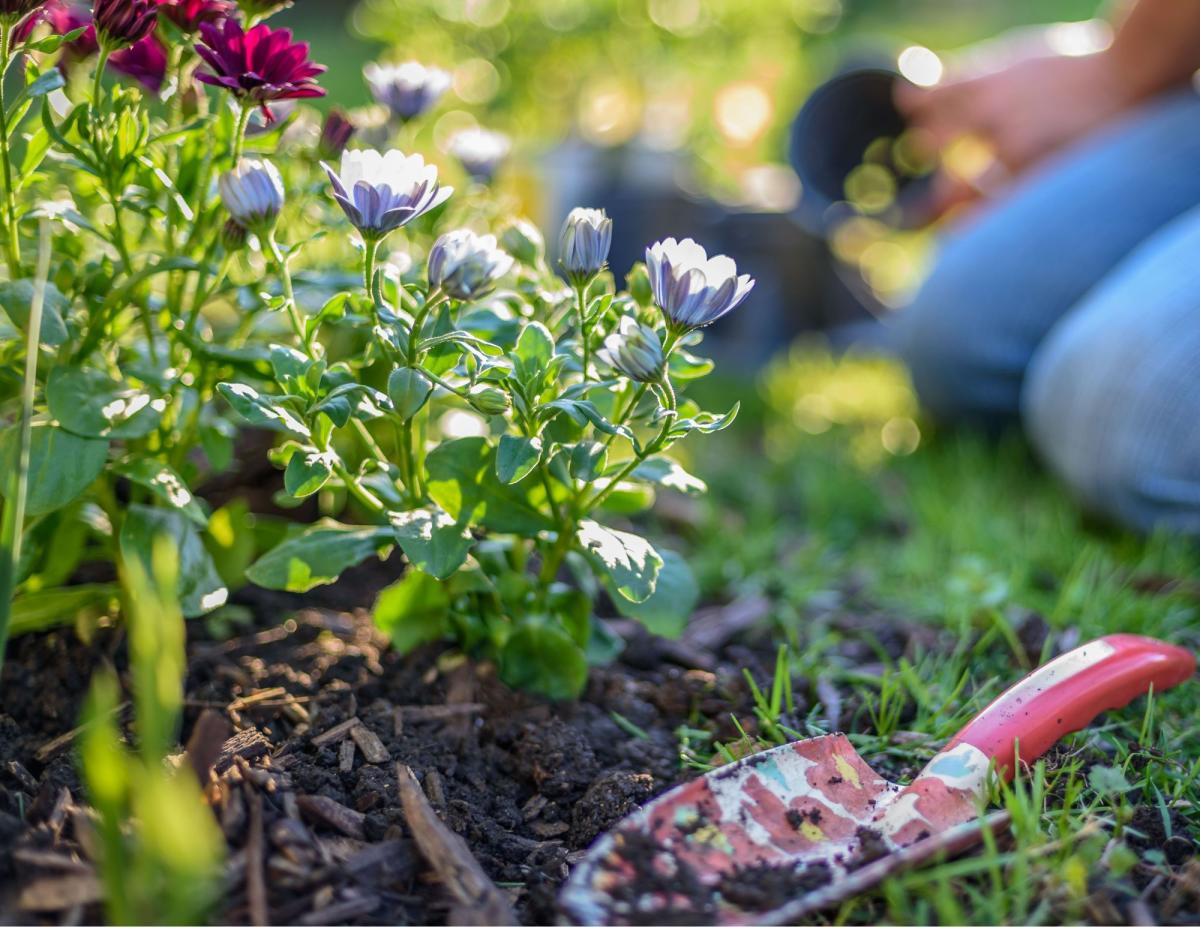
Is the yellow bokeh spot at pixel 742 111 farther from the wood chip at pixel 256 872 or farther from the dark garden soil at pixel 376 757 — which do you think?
the wood chip at pixel 256 872

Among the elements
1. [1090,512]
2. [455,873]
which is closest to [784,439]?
[1090,512]

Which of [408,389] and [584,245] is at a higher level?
[584,245]

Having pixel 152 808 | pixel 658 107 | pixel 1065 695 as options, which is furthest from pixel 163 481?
pixel 658 107

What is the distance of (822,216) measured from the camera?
3.04m

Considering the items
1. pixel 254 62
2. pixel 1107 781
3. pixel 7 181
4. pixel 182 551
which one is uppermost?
pixel 254 62

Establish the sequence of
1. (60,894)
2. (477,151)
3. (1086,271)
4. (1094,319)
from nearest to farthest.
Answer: (60,894), (477,151), (1094,319), (1086,271)

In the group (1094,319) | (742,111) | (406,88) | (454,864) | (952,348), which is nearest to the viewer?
(454,864)

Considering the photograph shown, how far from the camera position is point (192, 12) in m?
1.04

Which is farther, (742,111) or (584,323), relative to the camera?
(742,111)

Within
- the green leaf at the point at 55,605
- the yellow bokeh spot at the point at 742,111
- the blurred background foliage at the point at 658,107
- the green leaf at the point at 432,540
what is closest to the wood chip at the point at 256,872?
the green leaf at the point at 432,540

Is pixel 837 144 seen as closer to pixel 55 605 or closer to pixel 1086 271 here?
pixel 1086 271

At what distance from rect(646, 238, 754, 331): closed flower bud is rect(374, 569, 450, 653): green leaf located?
1.36 feet

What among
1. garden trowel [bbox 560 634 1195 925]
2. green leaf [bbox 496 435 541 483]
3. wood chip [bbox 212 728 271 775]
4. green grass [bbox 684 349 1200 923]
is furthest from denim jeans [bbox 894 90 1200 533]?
wood chip [bbox 212 728 271 775]

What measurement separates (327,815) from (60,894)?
21 cm
